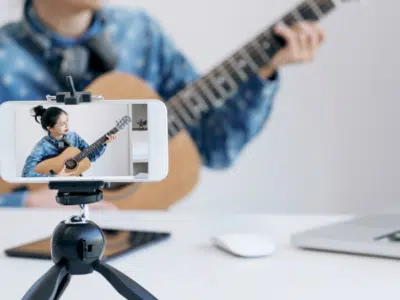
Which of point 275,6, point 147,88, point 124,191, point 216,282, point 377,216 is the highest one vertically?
point 275,6

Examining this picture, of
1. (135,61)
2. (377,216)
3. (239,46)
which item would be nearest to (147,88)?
(135,61)

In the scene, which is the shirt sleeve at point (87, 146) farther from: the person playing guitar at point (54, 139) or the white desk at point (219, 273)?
the white desk at point (219, 273)

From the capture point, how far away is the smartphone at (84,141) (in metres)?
0.54

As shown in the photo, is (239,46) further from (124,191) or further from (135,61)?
(124,191)

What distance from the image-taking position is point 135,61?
6.46 feet

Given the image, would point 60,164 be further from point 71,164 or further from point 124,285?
point 124,285

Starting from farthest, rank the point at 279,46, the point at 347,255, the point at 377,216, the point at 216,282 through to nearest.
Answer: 1. the point at 279,46
2. the point at 377,216
3. the point at 347,255
4. the point at 216,282

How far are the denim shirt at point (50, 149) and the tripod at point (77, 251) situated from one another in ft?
0.09

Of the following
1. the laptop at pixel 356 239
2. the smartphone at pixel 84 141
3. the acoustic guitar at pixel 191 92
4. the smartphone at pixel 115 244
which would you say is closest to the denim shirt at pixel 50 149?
the smartphone at pixel 84 141

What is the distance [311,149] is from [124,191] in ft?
1.95

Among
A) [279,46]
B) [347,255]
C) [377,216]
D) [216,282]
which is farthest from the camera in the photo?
[279,46]

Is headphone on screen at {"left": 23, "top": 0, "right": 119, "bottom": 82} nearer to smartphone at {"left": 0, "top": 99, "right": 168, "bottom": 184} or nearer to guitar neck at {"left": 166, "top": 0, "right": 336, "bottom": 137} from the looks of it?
guitar neck at {"left": 166, "top": 0, "right": 336, "bottom": 137}

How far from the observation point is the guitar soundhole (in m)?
0.55

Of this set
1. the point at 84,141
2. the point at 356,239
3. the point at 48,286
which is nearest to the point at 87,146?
the point at 84,141
